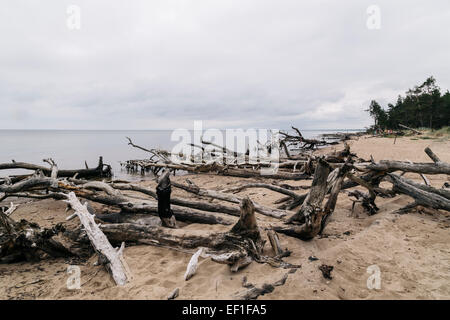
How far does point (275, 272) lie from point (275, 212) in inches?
91.5

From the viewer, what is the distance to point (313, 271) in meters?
3.08

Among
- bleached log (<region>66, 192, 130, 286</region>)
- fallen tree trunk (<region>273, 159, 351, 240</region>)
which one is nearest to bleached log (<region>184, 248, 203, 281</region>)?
bleached log (<region>66, 192, 130, 286</region>)

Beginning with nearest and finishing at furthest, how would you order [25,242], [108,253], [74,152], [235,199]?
[108,253] < [25,242] < [235,199] < [74,152]

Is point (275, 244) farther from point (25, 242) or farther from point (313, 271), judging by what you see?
point (25, 242)

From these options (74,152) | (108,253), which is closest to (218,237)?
(108,253)

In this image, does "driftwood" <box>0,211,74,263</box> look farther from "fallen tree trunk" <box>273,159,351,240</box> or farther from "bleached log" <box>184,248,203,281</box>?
"fallen tree trunk" <box>273,159,351,240</box>

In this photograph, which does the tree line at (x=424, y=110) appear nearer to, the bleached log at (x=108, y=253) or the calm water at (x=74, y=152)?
the calm water at (x=74, y=152)

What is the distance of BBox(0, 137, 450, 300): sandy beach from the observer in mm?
2758

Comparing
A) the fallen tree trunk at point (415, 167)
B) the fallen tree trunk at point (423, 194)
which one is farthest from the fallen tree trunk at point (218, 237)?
the fallen tree trunk at point (423, 194)

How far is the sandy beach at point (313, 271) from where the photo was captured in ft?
9.05

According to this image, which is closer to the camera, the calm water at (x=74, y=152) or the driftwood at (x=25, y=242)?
the driftwood at (x=25, y=242)

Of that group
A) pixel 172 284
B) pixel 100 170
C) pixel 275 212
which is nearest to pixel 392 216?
pixel 275 212
